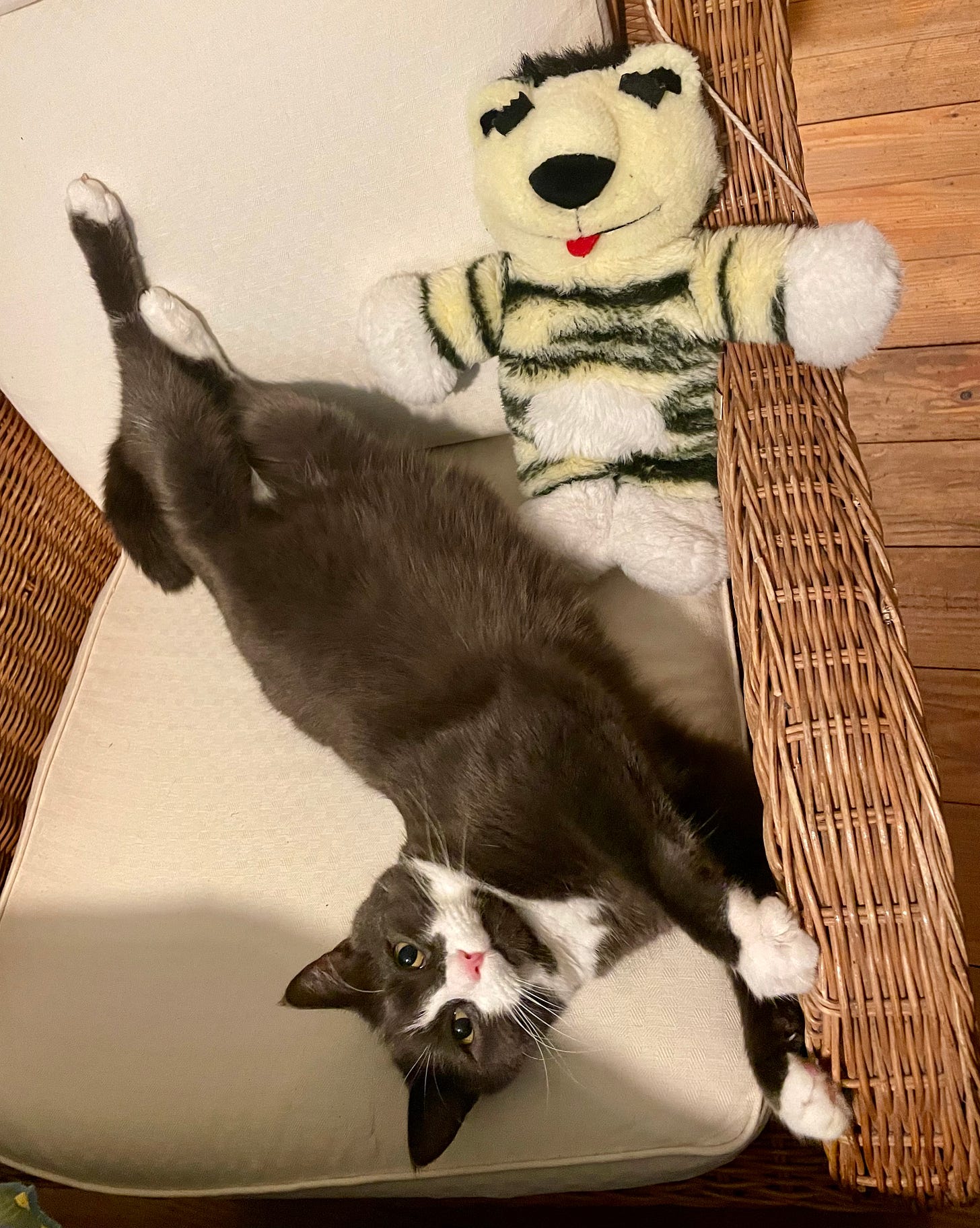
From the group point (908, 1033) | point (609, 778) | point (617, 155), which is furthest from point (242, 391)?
point (908, 1033)

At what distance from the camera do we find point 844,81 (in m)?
1.51

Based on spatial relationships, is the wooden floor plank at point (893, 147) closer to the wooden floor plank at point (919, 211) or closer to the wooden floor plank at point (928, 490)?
the wooden floor plank at point (919, 211)

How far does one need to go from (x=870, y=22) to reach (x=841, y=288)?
3.72 ft

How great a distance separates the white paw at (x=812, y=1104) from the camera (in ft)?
2.14

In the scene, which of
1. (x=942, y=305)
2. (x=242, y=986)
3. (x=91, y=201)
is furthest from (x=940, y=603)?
(x=91, y=201)

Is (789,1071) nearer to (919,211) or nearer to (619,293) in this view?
(619,293)

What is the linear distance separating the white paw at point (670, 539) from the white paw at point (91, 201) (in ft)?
2.07

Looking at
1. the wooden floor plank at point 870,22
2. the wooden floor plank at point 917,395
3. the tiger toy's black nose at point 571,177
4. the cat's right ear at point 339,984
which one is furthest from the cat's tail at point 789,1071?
the wooden floor plank at point 870,22

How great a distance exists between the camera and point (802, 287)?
767 mm

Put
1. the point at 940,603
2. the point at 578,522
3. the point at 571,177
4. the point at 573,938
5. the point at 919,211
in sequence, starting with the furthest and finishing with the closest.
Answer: the point at 919,211 < the point at 940,603 < the point at 578,522 < the point at 573,938 < the point at 571,177

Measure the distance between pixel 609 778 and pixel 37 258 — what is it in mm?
867

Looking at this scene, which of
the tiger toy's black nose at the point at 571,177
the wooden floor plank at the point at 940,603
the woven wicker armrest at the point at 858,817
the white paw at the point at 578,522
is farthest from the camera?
the wooden floor plank at the point at 940,603

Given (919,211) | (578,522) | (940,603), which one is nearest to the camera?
(578,522)

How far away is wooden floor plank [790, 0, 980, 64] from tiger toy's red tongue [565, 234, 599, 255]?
3.41 ft
